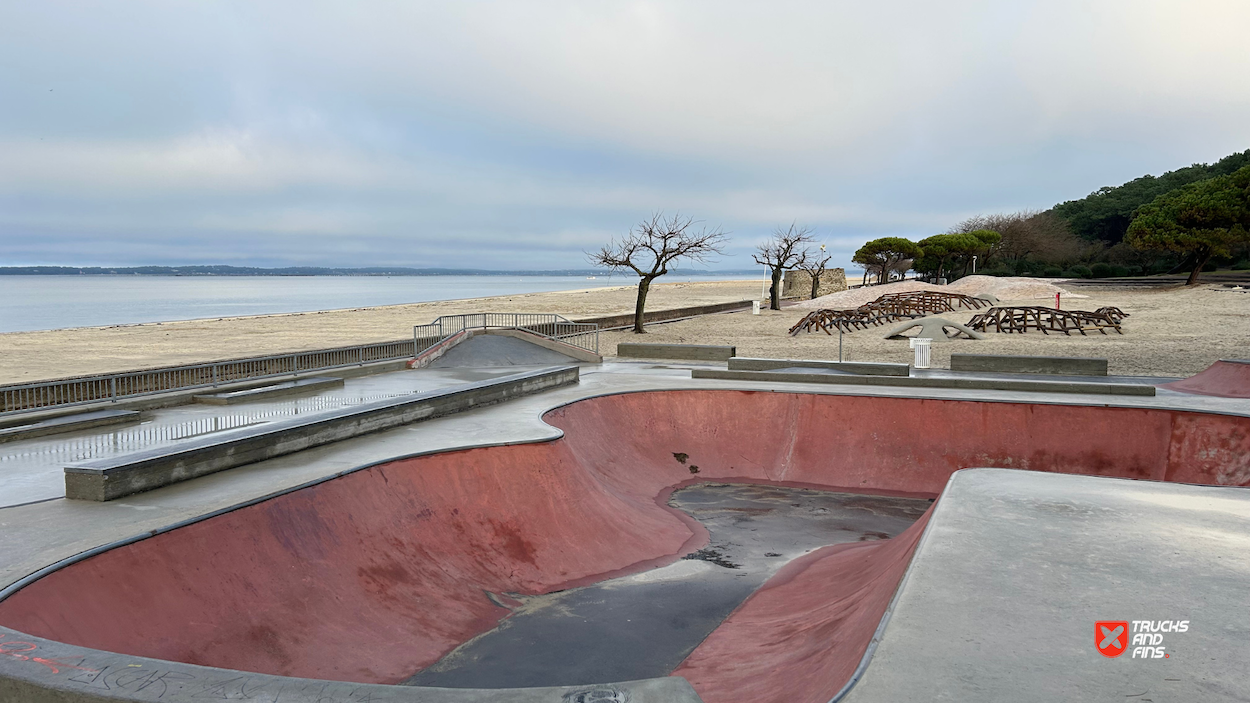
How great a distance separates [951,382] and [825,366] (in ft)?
12.1

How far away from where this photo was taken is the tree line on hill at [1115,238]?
2127 inches

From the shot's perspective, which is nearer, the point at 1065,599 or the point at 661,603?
the point at 1065,599

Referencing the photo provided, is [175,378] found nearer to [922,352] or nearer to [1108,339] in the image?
[922,352]

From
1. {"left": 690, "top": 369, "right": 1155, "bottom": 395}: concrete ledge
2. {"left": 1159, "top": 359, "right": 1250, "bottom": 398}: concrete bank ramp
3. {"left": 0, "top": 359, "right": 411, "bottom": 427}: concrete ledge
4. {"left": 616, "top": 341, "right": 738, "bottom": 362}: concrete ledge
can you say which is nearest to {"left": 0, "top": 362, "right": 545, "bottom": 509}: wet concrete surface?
{"left": 0, "top": 359, "right": 411, "bottom": 427}: concrete ledge

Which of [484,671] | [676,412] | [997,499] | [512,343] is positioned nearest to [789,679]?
[484,671]

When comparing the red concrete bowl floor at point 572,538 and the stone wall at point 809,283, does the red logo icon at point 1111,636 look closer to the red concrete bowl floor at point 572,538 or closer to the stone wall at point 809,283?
the red concrete bowl floor at point 572,538

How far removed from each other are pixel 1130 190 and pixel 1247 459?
89355 millimetres

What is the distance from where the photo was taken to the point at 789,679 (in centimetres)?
620

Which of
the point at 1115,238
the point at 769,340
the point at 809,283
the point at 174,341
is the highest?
the point at 1115,238

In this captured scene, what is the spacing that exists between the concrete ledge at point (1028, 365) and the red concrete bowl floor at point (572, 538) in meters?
5.98

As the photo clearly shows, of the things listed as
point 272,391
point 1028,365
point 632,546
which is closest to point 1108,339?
point 1028,365

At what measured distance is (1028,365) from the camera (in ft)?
69.5

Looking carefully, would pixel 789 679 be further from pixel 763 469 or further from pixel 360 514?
pixel 763 469

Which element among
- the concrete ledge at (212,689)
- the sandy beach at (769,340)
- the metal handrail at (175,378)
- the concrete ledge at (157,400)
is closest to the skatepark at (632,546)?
the concrete ledge at (212,689)
